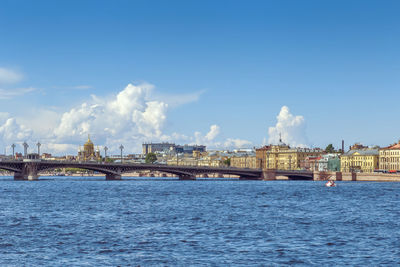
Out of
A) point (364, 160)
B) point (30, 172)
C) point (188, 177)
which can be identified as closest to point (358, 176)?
point (364, 160)

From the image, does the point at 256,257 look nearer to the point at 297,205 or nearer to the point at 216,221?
the point at 216,221

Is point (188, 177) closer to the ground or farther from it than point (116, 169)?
closer to the ground

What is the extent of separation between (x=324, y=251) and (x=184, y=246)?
598 cm

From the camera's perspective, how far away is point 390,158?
588 ft

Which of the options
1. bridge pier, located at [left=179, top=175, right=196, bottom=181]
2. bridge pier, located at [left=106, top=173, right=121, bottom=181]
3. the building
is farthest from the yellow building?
bridge pier, located at [left=106, top=173, right=121, bottom=181]

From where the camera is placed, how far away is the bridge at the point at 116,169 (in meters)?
136

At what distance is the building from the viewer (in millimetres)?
176375

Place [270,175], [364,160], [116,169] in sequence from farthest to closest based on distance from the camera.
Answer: [364,160]
[270,175]
[116,169]

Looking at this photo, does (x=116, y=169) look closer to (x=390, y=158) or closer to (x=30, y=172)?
(x=30, y=172)

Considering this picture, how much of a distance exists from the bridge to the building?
885 inches

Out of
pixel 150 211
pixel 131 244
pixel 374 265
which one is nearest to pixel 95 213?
pixel 150 211

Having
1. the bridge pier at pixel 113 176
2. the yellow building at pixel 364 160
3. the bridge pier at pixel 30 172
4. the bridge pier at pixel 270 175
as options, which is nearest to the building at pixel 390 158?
the yellow building at pixel 364 160

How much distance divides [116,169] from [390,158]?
69848 mm

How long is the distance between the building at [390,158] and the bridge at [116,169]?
2248cm
